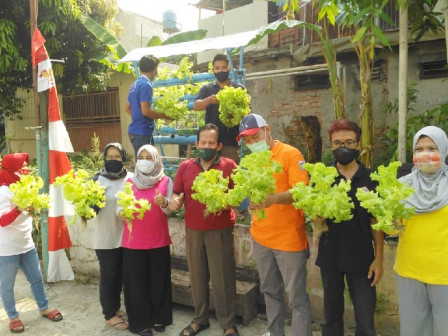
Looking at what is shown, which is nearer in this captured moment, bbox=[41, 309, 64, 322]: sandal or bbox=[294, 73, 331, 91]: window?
bbox=[41, 309, 64, 322]: sandal

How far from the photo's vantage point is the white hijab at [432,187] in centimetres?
254

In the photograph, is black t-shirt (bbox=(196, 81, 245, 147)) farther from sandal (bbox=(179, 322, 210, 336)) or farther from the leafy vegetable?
sandal (bbox=(179, 322, 210, 336))

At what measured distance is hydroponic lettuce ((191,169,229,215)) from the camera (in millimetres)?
3115

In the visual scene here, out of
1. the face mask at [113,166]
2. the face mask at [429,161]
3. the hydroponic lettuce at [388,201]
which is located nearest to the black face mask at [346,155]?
the hydroponic lettuce at [388,201]

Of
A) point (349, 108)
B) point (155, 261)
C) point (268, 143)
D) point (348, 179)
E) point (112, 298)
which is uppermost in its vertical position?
point (349, 108)

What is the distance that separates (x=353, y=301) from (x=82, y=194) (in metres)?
2.59

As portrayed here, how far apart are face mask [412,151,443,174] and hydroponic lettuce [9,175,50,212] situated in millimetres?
3453

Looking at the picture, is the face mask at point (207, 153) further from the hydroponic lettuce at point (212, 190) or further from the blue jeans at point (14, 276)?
the blue jeans at point (14, 276)

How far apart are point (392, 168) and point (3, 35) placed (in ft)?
28.2

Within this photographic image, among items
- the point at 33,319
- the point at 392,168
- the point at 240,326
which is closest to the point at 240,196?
the point at 392,168

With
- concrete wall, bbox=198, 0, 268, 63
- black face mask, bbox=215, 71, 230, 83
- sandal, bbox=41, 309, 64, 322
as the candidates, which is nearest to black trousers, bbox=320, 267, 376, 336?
black face mask, bbox=215, 71, 230, 83

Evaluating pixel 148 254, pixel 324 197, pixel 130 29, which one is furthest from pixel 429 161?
pixel 130 29

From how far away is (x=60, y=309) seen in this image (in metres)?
4.88

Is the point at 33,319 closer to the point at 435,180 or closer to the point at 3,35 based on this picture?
the point at 435,180
